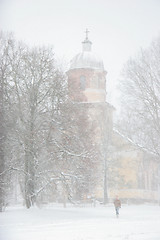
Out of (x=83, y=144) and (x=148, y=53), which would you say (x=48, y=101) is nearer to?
(x=83, y=144)

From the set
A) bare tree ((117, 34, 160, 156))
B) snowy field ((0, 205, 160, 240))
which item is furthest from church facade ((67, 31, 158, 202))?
snowy field ((0, 205, 160, 240))

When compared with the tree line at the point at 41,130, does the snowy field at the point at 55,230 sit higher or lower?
lower

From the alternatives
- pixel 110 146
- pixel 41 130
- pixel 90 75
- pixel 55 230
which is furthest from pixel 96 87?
pixel 55 230

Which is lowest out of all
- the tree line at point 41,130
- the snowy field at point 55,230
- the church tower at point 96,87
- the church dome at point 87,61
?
the snowy field at point 55,230

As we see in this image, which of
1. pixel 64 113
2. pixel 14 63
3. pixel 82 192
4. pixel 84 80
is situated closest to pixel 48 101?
pixel 64 113

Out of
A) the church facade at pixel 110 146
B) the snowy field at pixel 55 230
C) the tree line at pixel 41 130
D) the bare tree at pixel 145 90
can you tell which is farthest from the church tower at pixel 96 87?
the snowy field at pixel 55 230

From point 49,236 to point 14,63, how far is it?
10.4 metres

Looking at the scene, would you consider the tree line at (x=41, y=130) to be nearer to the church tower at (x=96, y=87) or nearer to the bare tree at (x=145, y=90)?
the bare tree at (x=145, y=90)

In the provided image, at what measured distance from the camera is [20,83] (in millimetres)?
20125

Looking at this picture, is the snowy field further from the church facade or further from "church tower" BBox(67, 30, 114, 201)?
the church facade

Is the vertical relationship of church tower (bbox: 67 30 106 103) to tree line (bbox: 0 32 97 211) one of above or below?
above

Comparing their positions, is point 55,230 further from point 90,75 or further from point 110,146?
point 90,75

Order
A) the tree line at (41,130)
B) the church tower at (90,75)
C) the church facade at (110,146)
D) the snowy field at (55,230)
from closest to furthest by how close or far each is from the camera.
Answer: the snowy field at (55,230) < the tree line at (41,130) < the church facade at (110,146) < the church tower at (90,75)

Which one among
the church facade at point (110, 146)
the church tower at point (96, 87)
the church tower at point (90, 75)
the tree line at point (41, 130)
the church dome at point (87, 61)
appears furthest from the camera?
the church dome at point (87, 61)
